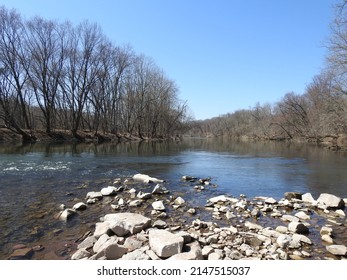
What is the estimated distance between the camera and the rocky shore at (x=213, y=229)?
4.57 m

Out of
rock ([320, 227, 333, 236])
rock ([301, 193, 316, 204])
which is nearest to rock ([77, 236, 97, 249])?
rock ([320, 227, 333, 236])

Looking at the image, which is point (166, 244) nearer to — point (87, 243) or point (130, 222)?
point (130, 222)

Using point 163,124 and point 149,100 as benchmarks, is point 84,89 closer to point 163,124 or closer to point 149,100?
point 149,100

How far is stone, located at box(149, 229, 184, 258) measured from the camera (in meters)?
4.41

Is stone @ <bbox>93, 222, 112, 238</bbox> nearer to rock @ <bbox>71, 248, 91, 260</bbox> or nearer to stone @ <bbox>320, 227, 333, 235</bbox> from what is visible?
rock @ <bbox>71, 248, 91, 260</bbox>

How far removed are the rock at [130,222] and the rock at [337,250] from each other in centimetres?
398

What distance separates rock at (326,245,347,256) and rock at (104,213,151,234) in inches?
157

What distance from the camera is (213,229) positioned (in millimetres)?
5867

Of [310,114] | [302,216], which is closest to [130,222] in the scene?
[302,216]

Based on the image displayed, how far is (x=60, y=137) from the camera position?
4169 centimetres

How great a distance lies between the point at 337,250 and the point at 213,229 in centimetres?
255

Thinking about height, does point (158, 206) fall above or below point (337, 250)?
above

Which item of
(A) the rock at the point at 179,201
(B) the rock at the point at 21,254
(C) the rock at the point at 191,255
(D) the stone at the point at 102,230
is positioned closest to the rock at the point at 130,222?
(D) the stone at the point at 102,230

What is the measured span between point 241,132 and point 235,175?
112731 millimetres
